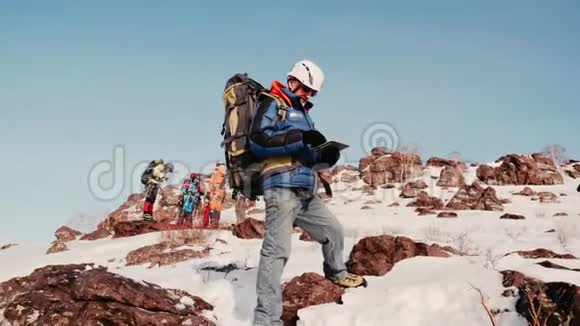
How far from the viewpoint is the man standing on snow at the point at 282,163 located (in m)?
3.68

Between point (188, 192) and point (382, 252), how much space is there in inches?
369

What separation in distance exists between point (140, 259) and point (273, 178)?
4.53 m

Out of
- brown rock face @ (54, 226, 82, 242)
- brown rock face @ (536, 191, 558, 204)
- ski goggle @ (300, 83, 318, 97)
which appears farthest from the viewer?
brown rock face @ (54, 226, 82, 242)

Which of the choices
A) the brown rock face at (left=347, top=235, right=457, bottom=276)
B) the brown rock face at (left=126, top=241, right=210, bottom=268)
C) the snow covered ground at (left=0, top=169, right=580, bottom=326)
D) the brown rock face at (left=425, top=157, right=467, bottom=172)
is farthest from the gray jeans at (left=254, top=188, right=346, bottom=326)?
the brown rock face at (left=425, top=157, right=467, bottom=172)

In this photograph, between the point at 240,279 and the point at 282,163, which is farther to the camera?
the point at 240,279

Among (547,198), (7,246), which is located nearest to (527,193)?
(547,198)

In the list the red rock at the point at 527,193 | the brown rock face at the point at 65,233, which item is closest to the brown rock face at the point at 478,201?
the red rock at the point at 527,193

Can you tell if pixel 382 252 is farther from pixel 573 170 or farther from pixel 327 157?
pixel 573 170

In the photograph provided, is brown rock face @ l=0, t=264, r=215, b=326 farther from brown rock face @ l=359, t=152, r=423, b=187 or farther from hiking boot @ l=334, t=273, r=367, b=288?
brown rock face @ l=359, t=152, r=423, b=187

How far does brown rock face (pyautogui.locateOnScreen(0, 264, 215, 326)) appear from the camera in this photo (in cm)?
425

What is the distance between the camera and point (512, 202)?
19.7 metres

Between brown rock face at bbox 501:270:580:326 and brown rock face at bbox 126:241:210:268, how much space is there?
4415 mm

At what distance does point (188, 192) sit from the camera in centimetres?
1404

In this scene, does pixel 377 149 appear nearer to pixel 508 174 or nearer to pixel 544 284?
pixel 508 174
